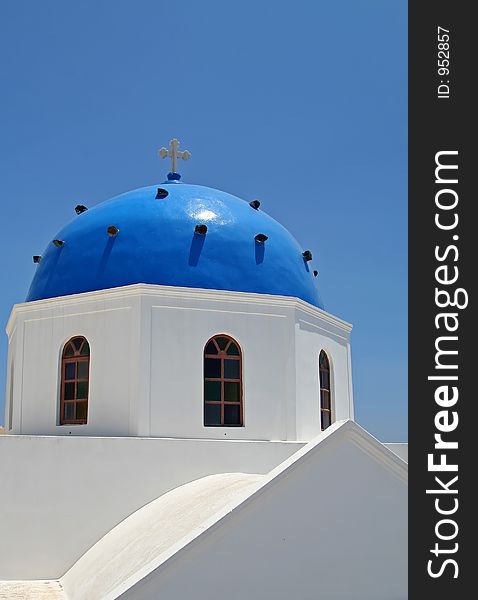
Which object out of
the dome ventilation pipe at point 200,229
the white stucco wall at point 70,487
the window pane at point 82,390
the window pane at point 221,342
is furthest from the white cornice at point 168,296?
the white stucco wall at point 70,487

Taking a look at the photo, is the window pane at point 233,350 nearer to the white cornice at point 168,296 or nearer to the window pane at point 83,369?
the white cornice at point 168,296

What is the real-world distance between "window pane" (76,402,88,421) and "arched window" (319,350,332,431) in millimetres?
3869

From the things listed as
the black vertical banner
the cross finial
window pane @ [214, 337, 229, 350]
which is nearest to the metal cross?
the cross finial

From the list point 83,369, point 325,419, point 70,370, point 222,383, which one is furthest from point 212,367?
point 325,419

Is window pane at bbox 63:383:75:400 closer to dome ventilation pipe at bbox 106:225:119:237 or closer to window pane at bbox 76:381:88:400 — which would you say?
window pane at bbox 76:381:88:400

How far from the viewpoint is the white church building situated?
9.55 meters

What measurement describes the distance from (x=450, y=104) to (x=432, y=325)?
200 centimetres

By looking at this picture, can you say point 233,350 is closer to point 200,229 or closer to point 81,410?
point 200,229

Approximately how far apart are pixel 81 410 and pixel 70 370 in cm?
68

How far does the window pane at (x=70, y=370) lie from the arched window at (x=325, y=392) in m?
4.06

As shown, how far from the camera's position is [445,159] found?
286 inches

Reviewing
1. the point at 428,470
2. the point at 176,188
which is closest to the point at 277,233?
the point at 176,188

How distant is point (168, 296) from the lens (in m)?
12.6

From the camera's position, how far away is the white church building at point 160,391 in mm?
9547
